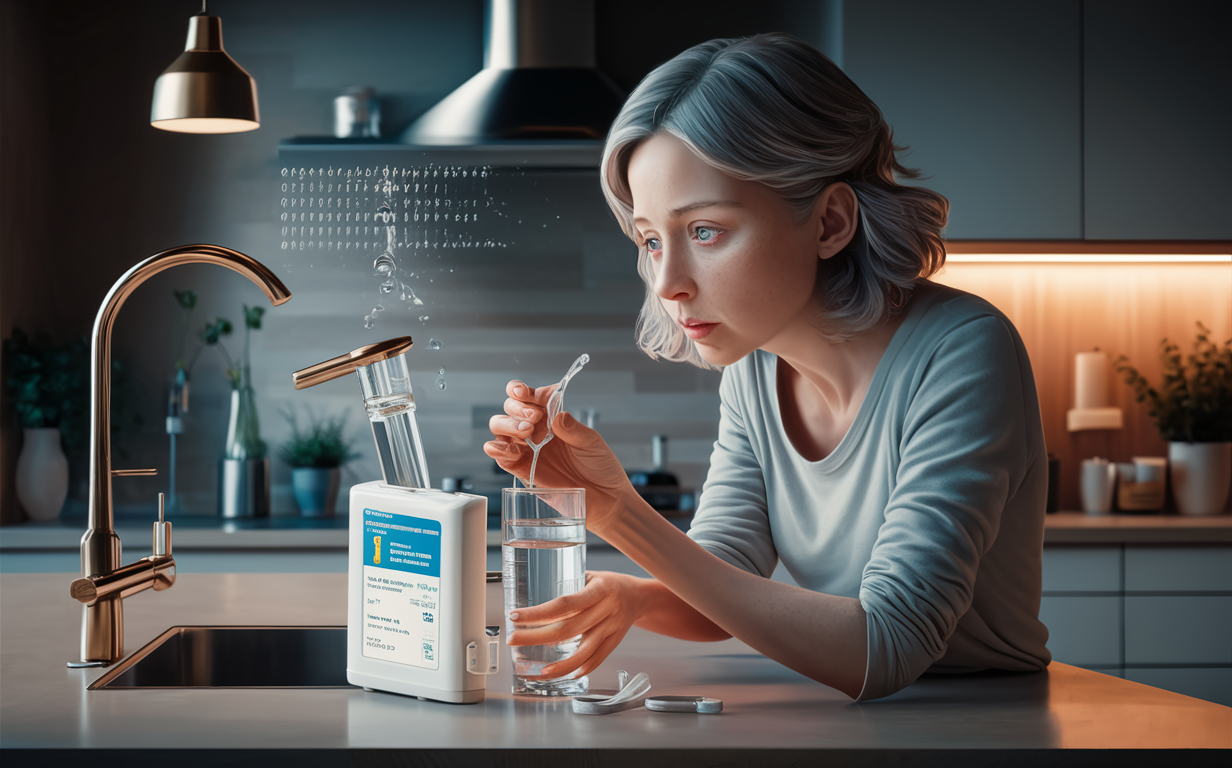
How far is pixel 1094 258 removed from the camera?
2914 mm

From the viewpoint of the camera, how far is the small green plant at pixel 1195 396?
279 centimetres

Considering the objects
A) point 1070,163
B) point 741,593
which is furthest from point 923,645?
point 1070,163

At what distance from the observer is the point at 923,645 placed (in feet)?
2.76

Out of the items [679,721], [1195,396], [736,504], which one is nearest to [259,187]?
[736,504]

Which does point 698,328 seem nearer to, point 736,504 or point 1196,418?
point 736,504

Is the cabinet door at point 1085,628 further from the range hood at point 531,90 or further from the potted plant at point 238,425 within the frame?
the potted plant at point 238,425

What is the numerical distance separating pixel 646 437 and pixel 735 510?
1.86 m

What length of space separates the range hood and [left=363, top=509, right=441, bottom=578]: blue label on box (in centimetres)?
203

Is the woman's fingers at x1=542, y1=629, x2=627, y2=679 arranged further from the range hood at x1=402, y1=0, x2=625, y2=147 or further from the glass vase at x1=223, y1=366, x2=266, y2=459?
the glass vase at x1=223, y1=366, x2=266, y2=459

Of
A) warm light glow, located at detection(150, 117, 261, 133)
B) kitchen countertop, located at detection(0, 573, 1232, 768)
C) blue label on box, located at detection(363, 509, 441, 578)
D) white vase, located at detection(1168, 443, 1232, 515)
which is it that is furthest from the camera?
white vase, located at detection(1168, 443, 1232, 515)

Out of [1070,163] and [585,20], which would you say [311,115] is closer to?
[585,20]

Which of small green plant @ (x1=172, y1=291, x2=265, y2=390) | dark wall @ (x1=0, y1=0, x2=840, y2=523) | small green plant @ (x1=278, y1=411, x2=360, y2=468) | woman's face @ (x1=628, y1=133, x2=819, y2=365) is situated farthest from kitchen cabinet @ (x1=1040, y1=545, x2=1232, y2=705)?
small green plant @ (x1=172, y1=291, x2=265, y2=390)

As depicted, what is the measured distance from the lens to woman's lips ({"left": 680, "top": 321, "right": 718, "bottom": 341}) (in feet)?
3.21

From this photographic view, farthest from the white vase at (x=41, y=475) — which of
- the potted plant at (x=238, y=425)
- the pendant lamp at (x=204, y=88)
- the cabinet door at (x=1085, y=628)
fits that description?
the cabinet door at (x=1085, y=628)
